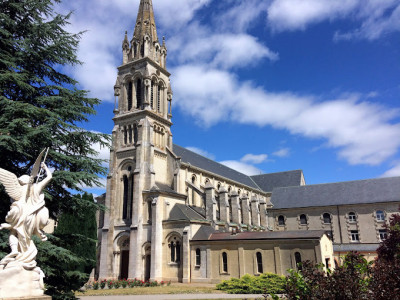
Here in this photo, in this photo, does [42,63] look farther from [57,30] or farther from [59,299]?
[59,299]

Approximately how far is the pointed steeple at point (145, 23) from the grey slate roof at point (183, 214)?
64.3ft

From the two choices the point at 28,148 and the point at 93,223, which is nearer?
the point at 28,148

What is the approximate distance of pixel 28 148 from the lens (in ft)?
41.2

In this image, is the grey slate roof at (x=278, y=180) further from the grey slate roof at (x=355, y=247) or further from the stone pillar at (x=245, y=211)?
the grey slate roof at (x=355, y=247)

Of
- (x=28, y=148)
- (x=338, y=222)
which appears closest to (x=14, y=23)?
(x=28, y=148)

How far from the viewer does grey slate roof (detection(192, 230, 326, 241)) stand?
25.0 meters

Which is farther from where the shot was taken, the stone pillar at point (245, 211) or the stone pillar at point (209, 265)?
the stone pillar at point (245, 211)

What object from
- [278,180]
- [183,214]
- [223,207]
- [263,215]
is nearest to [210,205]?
[223,207]

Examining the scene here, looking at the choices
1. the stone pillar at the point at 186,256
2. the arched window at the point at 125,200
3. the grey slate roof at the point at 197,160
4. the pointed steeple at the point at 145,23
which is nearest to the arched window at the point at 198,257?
the stone pillar at the point at 186,256

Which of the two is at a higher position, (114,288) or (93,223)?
(93,223)

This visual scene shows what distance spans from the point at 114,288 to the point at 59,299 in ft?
45.8

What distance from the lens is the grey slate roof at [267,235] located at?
25.0 meters

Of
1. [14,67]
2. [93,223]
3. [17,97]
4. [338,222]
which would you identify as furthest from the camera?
[338,222]

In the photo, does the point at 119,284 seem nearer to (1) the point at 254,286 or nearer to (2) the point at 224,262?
(2) the point at 224,262
